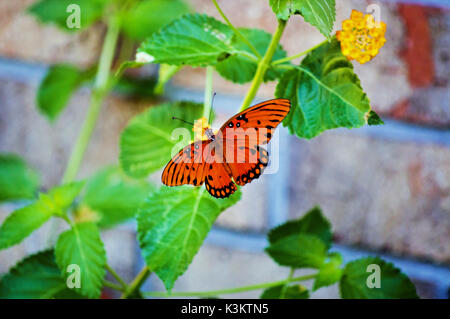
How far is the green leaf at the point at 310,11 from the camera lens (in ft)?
0.65

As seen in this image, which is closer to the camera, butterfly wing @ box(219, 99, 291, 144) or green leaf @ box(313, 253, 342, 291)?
butterfly wing @ box(219, 99, 291, 144)

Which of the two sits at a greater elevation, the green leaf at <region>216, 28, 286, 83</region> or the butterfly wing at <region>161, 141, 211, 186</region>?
the green leaf at <region>216, 28, 286, 83</region>

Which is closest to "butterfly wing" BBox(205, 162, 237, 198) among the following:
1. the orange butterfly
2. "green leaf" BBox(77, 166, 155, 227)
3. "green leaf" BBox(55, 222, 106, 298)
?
the orange butterfly

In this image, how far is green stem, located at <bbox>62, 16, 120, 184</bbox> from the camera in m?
0.47

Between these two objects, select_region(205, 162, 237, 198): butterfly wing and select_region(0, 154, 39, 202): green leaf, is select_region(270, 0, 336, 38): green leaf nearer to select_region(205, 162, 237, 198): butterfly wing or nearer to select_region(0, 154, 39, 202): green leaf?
select_region(205, 162, 237, 198): butterfly wing

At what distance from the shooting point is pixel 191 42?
9.9 inches

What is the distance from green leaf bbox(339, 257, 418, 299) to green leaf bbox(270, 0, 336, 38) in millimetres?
183

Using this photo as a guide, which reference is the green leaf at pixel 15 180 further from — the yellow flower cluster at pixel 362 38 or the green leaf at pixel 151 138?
the yellow flower cluster at pixel 362 38

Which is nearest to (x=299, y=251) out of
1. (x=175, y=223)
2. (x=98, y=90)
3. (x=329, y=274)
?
(x=329, y=274)

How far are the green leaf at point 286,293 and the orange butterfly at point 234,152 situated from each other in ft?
0.48

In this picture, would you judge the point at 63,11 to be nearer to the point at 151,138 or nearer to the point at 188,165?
the point at 151,138

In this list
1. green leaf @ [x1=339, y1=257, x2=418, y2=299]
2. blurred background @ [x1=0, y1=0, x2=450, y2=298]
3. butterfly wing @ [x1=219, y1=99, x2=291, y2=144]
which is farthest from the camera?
blurred background @ [x1=0, y1=0, x2=450, y2=298]

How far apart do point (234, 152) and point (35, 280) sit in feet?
0.69

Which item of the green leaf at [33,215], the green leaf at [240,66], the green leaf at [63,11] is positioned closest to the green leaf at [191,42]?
the green leaf at [240,66]
